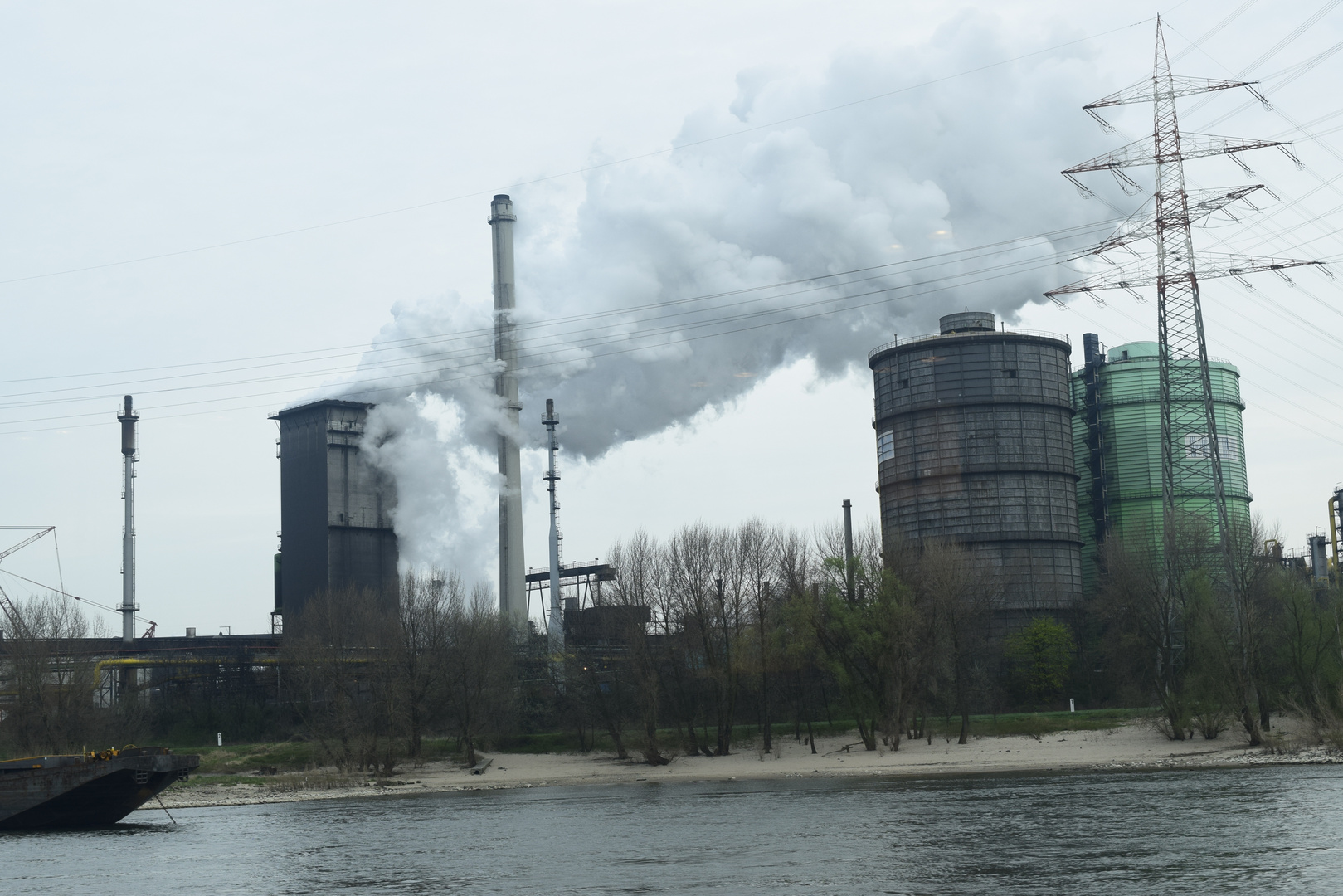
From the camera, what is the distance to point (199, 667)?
295ft

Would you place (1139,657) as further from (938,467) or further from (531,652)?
(531,652)

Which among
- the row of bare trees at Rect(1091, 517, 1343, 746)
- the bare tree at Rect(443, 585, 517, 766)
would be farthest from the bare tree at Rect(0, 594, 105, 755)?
the row of bare trees at Rect(1091, 517, 1343, 746)

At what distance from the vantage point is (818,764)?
211 ft

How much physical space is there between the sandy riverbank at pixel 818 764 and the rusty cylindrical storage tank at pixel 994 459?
25.4 m

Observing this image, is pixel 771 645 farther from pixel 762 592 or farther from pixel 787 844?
pixel 787 844

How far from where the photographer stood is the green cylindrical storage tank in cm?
10281

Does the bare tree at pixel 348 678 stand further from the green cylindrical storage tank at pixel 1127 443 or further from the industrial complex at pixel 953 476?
Answer: the green cylindrical storage tank at pixel 1127 443

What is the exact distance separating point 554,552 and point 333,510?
57.4 feet

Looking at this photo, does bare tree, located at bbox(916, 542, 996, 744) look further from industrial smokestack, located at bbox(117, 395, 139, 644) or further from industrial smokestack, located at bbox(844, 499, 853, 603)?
industrial smokestack, located at bbox(117, 395, 139, 644)

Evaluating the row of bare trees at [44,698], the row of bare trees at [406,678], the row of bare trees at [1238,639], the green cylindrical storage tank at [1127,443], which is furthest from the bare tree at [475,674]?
the green cylindrical storage tank at [1127,443]

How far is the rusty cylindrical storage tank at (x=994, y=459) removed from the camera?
303ft

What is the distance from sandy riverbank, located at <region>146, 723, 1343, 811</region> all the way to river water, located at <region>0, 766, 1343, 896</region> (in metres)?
5.29

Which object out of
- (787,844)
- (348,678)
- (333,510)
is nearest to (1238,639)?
(787,844)

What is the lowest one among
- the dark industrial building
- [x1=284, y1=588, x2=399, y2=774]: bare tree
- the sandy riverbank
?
the sandy riverbank
